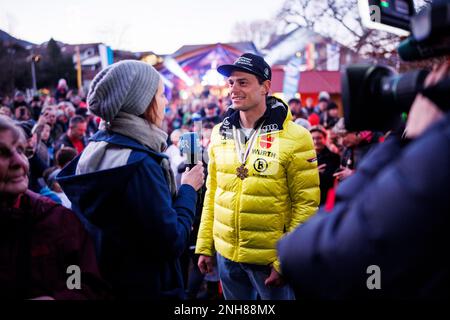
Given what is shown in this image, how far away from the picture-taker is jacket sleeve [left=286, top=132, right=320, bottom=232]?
2.85 m

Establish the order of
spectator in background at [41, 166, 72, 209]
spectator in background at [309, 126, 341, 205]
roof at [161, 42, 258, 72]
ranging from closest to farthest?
spectator in background at [41, 166, 72, 209], spectator in background at [309, 126, 341, 205], roof at [161, 42, 258, 72]

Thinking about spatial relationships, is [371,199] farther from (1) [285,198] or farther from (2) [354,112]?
(1) [285,198]

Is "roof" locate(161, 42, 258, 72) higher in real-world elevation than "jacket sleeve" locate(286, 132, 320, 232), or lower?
higher

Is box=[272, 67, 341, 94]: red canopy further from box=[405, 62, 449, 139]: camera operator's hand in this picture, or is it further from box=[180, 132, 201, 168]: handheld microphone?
box=[405, 62, 449, 139]: camera operator's hand

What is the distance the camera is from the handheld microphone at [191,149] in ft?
8.13

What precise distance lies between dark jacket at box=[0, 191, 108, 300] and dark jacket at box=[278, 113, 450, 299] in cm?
92

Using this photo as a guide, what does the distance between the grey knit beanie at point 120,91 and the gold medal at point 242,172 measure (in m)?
1.11

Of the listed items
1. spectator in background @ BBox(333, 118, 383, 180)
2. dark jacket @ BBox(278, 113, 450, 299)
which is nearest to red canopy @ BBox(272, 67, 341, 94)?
spectator in background @ BBox(333, 118, 383, 180)

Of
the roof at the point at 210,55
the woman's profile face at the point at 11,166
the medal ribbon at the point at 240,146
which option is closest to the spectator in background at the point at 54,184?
the medal ribbon at the point at 240,146

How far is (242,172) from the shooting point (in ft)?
9.64

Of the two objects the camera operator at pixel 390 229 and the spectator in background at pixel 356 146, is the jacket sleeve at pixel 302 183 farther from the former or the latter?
the camera operator at pixel 390 229

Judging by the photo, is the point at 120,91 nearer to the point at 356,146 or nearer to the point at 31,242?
the point at 31,242

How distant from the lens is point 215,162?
321cm

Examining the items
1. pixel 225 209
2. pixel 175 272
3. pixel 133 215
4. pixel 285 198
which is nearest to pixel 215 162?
pixel 225 209
